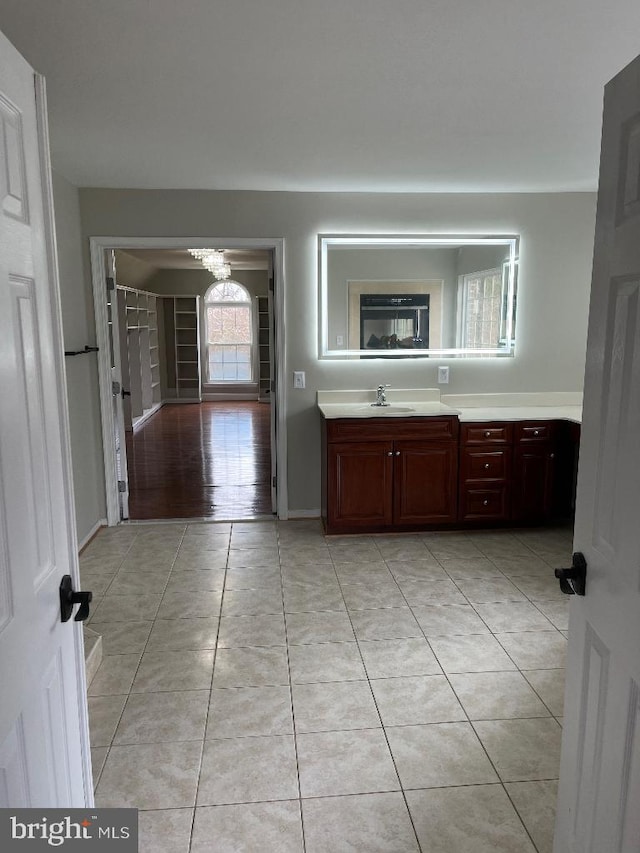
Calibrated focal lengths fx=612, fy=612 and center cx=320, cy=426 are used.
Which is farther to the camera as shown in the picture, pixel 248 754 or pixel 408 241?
pixel 408 241

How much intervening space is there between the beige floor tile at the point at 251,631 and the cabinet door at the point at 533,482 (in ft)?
6.86

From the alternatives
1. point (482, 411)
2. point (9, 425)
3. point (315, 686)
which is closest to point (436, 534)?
point (482, 411)

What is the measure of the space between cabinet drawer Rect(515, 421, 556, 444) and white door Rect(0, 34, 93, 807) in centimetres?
353

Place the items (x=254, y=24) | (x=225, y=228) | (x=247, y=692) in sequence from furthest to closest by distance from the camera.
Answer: (x=225, y=228)
(x=247, y=692)
(x=254, y=24)

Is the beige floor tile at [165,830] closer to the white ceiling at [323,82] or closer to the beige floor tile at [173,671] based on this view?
the beige floor tile at [173,671]

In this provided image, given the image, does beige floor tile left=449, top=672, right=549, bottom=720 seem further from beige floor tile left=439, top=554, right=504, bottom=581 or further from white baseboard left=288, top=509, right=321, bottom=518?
white baseboard left=288, top=509, right=321, bottom=518

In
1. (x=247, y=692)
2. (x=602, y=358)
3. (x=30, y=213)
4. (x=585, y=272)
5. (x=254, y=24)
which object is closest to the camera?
(x=30, y=213)

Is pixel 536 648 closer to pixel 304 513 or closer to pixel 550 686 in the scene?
pixel 550 686

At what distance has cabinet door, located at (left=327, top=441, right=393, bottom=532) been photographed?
168 inches

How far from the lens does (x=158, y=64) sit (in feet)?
7.35

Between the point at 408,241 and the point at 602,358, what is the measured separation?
350cm

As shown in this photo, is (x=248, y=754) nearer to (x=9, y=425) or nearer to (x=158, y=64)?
(x=9, y=425)

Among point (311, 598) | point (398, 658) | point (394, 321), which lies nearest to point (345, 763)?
point (398, 658)

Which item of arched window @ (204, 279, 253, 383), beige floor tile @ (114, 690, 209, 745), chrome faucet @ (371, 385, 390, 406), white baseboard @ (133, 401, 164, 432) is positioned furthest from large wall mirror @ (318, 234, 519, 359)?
arched window @ (204, 279, 253, 383)
